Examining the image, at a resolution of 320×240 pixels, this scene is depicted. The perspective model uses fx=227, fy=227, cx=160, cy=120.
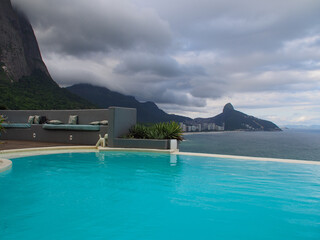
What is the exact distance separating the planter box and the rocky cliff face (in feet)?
152

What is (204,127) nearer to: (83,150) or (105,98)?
(105,98)

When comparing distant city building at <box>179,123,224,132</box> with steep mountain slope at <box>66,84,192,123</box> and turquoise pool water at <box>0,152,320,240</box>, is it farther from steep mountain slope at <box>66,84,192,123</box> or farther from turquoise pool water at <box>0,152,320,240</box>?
turquoise pool water at <box>0,152,320,240</box>

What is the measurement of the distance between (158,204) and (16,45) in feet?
247

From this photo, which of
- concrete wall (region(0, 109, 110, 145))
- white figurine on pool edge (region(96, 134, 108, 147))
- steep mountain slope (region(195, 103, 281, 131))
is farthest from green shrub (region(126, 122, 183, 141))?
steep mountain slope (region(195, 103, 281, 131))

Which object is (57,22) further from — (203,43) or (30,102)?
(203,43)

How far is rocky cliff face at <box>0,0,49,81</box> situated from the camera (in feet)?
172

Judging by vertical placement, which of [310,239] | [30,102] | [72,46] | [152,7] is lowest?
[310,239]

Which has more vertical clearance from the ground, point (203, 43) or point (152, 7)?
point (152, 7)

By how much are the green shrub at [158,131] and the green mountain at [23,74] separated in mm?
24730

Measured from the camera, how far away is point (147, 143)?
11.4 meters

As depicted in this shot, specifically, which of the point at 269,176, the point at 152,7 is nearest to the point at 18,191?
the point at 269,176

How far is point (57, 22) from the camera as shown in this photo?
93.2ft

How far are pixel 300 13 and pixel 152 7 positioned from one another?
757cm

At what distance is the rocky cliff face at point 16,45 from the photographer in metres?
52.4
